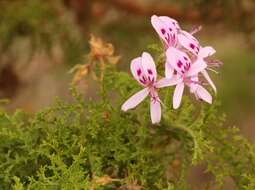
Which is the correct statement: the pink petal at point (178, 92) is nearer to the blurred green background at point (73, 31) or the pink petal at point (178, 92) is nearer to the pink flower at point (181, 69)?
the pink flower at point (181, 69)

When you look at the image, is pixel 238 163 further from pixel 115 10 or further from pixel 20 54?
pixel 115 10

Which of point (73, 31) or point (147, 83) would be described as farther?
point (73, 31)

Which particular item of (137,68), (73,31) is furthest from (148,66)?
(73,31)

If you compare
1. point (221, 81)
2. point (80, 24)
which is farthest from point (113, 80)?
point (221, 81)

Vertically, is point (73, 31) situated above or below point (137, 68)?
above

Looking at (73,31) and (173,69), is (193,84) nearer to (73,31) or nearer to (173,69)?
(173,69)

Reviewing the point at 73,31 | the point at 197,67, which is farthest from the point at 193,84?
the point at 73,31

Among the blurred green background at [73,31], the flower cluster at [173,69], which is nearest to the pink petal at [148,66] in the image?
the flower cluster at [173,69]
